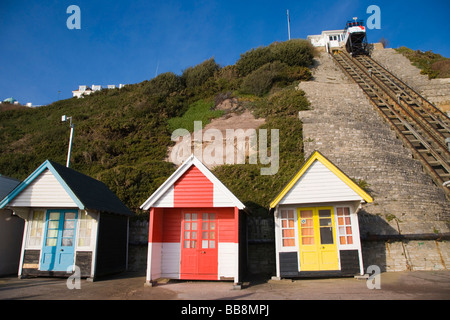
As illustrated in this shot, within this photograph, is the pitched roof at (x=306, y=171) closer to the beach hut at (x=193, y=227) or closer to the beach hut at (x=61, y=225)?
the beach hut at (x=193, y=227)

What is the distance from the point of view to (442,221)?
12.7 m

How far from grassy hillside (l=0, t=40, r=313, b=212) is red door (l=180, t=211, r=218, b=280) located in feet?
12.7

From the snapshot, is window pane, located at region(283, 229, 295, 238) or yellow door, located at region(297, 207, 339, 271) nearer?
yellow door, located at region(297, 207, 339, 271)

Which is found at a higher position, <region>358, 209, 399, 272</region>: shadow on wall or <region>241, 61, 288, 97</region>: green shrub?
<region>241, 61, 288, 97</region>: green shrub

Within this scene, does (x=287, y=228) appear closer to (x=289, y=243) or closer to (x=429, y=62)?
(x=289, y=243)

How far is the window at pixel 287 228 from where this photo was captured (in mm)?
10469

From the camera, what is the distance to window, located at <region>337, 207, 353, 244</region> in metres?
10.2

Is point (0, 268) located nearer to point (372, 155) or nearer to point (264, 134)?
point (264, 134)

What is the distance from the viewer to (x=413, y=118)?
20.9 meters

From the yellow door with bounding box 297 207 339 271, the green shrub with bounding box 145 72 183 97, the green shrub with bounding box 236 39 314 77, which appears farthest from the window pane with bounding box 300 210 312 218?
the green shrub with bounding box 236 39 314 77

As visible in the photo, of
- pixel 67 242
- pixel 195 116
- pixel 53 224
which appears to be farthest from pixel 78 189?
pixel 195 116

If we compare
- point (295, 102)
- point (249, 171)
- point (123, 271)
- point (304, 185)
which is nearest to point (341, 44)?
point (295, 102)

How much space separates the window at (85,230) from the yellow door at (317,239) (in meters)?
7.78

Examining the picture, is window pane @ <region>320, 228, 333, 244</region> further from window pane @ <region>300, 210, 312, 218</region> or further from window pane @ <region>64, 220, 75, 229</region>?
window pane @ <region>64, 220, 75, 229</region>
